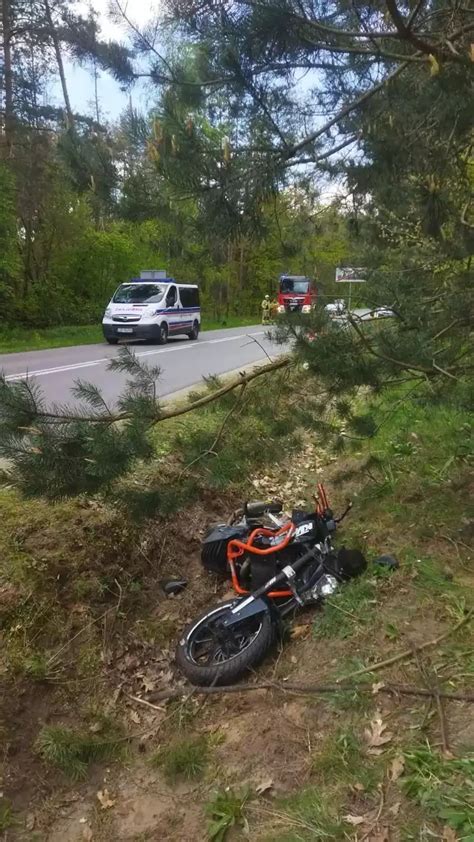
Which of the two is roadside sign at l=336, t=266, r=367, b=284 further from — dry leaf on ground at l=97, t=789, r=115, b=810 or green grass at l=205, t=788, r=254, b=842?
dry leaf on ground at l=97, t=789, r=115, b=810

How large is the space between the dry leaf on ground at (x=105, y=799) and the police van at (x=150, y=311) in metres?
14.9

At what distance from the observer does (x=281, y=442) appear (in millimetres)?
4184

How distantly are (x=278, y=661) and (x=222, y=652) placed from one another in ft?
1.13

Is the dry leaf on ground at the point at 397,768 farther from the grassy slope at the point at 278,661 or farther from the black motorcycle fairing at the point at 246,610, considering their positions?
the black motorcycle fairing at the point at 246,610

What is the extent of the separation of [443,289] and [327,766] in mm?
3247

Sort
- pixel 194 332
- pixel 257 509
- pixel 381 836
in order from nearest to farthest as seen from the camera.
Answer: pixel 381 836
pixel 257 509
pixel 194 332

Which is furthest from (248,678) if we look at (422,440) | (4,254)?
(4,254)

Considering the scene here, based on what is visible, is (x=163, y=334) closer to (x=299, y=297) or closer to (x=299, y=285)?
(x=299, y=285)

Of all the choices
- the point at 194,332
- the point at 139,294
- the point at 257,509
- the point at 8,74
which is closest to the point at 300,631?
the point at 257,509

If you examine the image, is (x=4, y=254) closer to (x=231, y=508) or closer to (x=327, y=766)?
(x=231, y=508)

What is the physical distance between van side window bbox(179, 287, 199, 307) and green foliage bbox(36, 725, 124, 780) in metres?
17.0

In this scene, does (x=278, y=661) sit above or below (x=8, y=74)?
below

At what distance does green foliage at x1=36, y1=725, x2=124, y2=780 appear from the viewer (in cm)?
309

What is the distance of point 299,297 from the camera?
3615 millimetres
